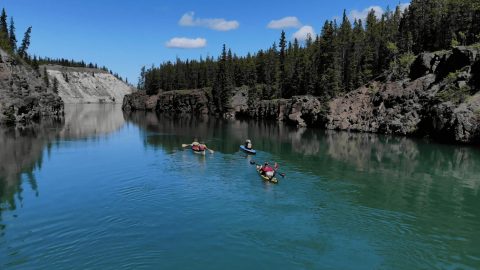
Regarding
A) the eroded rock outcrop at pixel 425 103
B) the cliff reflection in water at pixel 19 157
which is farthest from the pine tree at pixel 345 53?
the cliff reflection in water at pixel 19 157

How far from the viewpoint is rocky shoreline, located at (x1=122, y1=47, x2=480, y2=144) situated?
253ft

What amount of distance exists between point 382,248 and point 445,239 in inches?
195

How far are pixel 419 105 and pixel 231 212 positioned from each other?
248ft

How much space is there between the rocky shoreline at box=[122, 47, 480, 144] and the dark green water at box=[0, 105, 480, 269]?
24040mm

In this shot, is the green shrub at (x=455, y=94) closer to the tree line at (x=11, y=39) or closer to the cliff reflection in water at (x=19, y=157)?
the cliff reflection in water at (x=19, y=157)

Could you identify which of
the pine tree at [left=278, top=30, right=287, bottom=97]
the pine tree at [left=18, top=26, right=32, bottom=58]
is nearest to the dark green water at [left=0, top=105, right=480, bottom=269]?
the pine tree at [left=278, top=30, right=287, bottom=97]

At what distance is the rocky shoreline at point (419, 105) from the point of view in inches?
3039

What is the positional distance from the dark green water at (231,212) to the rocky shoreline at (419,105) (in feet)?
78.9

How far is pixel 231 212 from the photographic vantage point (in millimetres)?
30141

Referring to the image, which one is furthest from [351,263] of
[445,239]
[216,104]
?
[216,104]

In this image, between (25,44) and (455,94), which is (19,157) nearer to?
(455,94)

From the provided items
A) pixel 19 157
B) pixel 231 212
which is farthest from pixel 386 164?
pixel 19 157

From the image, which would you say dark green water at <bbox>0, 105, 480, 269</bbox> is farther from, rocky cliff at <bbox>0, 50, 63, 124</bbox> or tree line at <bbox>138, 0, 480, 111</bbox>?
tree line at <bbox>138, 0, 480, 111</bbox>

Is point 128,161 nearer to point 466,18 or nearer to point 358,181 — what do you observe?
point 358,181
